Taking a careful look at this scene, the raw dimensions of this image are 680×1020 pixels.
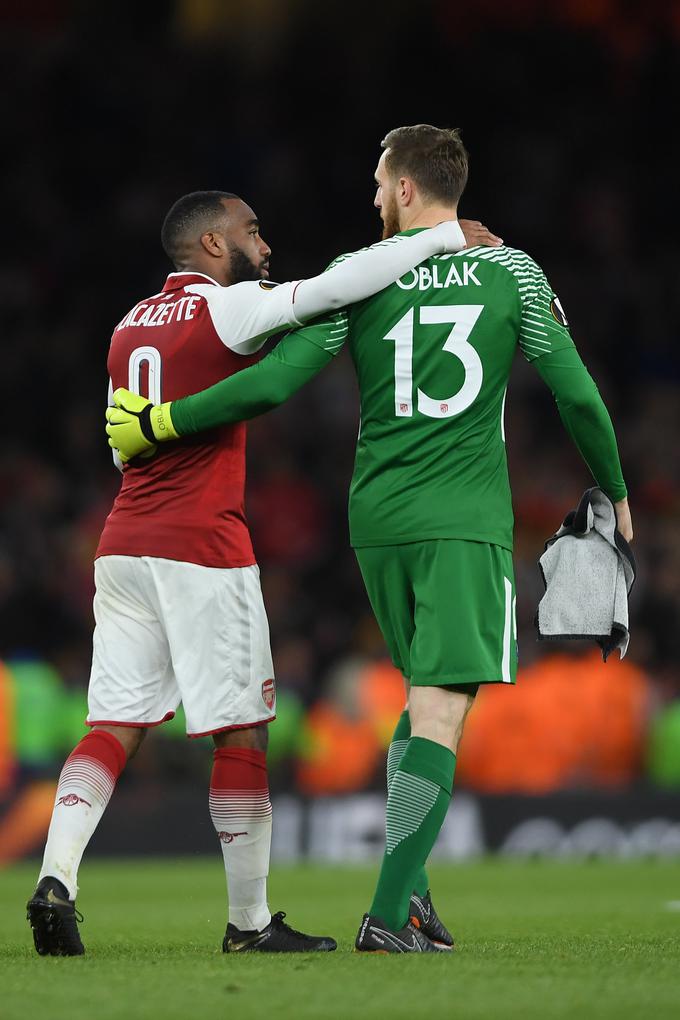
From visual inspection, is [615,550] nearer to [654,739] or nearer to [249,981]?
[249,981]

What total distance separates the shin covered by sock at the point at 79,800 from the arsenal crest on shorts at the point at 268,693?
41 cm

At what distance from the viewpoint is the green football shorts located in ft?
14.7

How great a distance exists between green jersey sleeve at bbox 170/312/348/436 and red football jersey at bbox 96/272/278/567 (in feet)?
0.49

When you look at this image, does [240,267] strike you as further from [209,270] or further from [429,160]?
[429,160]

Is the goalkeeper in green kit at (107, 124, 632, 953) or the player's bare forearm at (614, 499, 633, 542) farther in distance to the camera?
the player's bare forearm at (614, 499, 633, 542)

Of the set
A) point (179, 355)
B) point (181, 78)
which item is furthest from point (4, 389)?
point (179, 355)

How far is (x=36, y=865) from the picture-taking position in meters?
9.83

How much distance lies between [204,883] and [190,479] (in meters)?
4.14

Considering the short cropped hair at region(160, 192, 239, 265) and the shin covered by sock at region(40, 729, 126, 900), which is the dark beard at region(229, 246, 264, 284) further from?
the shin covered by sock at region(40, 729, 126, 900)

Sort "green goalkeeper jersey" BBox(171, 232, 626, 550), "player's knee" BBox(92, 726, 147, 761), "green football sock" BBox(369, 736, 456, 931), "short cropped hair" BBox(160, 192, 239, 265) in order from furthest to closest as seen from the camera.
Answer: "short cropped hair" BBox(160, 192, 239, 265)
"player's knee" BBox(92, 726, 147, 761)
"green goalkeeper jersey" BBox(171, 232, 626, 550)
"green football sock" BBox(369, 736, 456, 931)

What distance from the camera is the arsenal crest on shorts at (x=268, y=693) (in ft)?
15.6

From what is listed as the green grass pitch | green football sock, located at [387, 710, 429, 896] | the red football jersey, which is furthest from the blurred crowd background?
the red football jersey

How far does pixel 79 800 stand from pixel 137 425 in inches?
40.0

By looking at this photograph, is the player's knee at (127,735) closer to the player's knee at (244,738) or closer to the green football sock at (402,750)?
the player's knee at (244,738)
